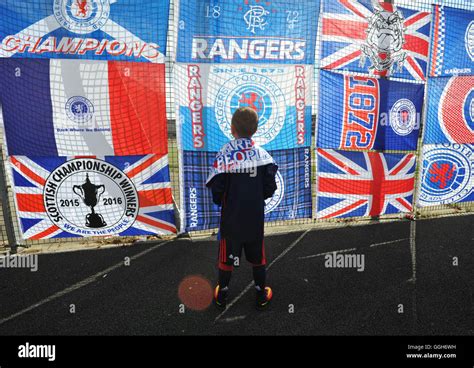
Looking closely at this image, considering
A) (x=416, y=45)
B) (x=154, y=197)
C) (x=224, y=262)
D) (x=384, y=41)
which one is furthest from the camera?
(x=416, y=45)

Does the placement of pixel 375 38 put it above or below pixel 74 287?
above

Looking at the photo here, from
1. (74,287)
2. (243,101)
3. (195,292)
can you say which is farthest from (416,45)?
(74,287)

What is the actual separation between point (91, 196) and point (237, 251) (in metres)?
2.31

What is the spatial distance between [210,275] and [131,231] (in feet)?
4.35

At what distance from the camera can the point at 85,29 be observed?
3.78 metres

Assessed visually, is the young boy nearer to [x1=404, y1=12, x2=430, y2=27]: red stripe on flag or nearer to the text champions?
the text champions

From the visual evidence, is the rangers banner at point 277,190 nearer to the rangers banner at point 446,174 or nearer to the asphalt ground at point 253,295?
the asphalt ground at point 253,295

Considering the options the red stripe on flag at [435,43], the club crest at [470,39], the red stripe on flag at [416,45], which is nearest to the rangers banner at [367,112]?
the red stripe on flag at [435,43]

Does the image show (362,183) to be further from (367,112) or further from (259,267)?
(259,267)

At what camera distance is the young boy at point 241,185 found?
9.40 ft

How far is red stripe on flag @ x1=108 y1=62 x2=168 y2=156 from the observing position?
157 inches

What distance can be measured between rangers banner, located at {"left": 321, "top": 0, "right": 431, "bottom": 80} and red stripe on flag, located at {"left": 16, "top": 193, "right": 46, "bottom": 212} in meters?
4.18

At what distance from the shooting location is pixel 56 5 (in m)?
3.68

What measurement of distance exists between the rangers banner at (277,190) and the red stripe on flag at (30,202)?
1.82 m
